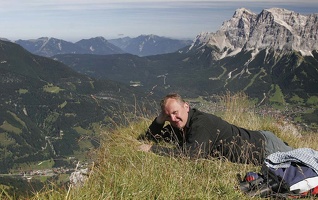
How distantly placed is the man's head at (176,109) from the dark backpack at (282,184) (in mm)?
1681

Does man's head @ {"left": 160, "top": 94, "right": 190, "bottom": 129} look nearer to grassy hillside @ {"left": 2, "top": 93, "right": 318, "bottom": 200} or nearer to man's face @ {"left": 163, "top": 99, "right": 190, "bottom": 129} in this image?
man's face @ {"left": 163, "top": 99, "right": 190, "bottom": 129}

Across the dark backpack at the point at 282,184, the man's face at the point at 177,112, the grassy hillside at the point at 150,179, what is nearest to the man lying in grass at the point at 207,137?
the man's face at the point at 177,112

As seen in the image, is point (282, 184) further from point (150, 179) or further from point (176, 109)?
point (176, 109)

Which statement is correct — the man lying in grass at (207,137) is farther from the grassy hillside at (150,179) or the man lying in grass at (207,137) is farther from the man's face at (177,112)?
the grassy hillside at (150,179)

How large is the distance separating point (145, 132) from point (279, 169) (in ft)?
12.8

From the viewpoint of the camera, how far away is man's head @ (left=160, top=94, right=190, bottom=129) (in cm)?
640

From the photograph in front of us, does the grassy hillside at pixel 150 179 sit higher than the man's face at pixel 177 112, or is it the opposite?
the man's face at pixel 177 112

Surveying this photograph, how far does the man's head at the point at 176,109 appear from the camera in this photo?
6.40 meters

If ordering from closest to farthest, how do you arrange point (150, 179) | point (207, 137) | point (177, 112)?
point (150, 179)
point (207, 137)
point (177, 112)

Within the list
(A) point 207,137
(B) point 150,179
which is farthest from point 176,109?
(B) point 150,179

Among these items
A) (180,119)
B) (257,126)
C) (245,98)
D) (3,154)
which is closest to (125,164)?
(180,119)

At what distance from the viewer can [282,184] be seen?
16.8 feet

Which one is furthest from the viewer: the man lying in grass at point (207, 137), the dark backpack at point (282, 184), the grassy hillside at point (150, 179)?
the man lying in grass at point (207, 137)

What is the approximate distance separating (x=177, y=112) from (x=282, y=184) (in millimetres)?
2280
